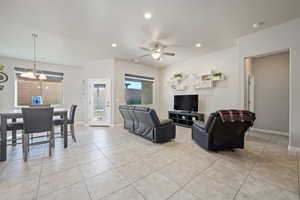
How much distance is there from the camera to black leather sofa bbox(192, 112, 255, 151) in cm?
265

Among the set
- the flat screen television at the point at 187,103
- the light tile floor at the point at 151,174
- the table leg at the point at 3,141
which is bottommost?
the light tile floor at the point at 151,174

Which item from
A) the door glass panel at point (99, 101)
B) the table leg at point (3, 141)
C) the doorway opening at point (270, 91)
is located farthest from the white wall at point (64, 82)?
the doorway opening at point (270, 91)

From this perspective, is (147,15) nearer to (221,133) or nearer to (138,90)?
(221,133)

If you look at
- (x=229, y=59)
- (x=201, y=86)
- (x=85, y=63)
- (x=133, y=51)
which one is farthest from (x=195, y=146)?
(x=85, y=63)

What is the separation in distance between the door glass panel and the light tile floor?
2.77 m

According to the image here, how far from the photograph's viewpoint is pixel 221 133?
109 inches

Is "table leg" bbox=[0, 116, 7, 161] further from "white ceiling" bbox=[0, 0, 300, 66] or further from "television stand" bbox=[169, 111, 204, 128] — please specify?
"television stand" bbox=[169, 111, 204, 128]

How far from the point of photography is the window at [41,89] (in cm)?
535

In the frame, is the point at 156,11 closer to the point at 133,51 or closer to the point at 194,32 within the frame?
the point at 194,32

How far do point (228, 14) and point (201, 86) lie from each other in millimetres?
2878

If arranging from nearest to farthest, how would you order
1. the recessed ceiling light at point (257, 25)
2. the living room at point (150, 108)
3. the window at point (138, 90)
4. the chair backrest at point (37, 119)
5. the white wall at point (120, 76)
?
1. the living room at point (150, 108)
2. the chair backrest at point (37, 119)
3. the recessed ceiling light at point (257, 25)
4. the white wall at point (120, 76)
5. the window at point (138, 90)

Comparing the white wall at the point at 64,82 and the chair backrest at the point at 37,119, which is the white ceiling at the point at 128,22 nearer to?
the white wall at the point at 64,82

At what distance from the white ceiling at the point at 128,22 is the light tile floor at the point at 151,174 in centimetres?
290

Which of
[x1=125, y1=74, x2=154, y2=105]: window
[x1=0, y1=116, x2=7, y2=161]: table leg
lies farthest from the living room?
[x1=125, y1=74, x2=154, y2=105]: window
